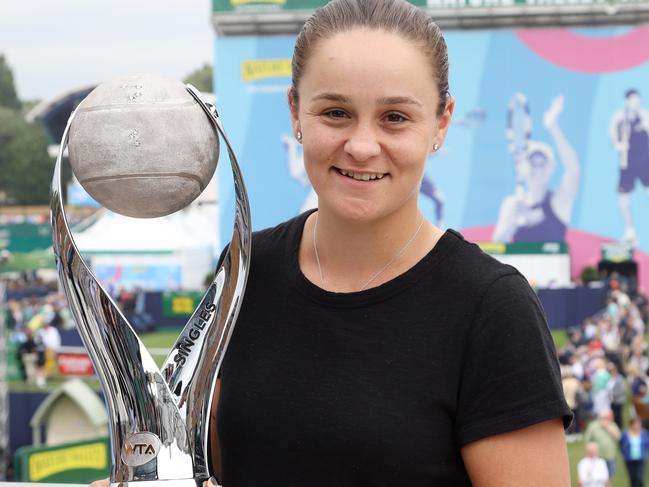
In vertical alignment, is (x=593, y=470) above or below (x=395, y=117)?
below

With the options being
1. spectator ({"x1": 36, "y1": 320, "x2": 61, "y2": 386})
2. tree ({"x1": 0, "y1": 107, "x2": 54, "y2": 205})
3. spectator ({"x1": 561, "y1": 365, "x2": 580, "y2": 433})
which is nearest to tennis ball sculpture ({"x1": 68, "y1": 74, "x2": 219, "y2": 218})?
spectator ({"x1": 561, "y1": 365, "x2": 580, "y2": 433})

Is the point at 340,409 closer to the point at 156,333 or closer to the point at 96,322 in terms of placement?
the point at 96,322

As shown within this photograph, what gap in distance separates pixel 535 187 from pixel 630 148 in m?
1.78

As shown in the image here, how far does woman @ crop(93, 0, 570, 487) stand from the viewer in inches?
46.1

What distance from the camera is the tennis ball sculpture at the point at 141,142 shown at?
1.29 metres

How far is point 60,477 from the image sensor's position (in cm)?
862

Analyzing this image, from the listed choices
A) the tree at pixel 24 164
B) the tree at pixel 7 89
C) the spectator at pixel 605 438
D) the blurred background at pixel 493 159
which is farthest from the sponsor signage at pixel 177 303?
the tree at pixel 7 89

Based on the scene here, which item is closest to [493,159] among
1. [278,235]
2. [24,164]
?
[278,235]

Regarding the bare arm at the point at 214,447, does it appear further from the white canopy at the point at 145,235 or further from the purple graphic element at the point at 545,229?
the purple graphic element at the point at 545,229

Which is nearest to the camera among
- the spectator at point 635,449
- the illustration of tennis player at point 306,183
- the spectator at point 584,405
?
the spectator at point 635,449

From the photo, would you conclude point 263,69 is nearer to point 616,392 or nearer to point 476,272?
point 616,392

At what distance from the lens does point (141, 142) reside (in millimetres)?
1292

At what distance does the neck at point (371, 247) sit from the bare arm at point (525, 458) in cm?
24

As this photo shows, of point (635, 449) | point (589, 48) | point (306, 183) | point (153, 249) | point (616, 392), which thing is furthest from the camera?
point (589, 48)
